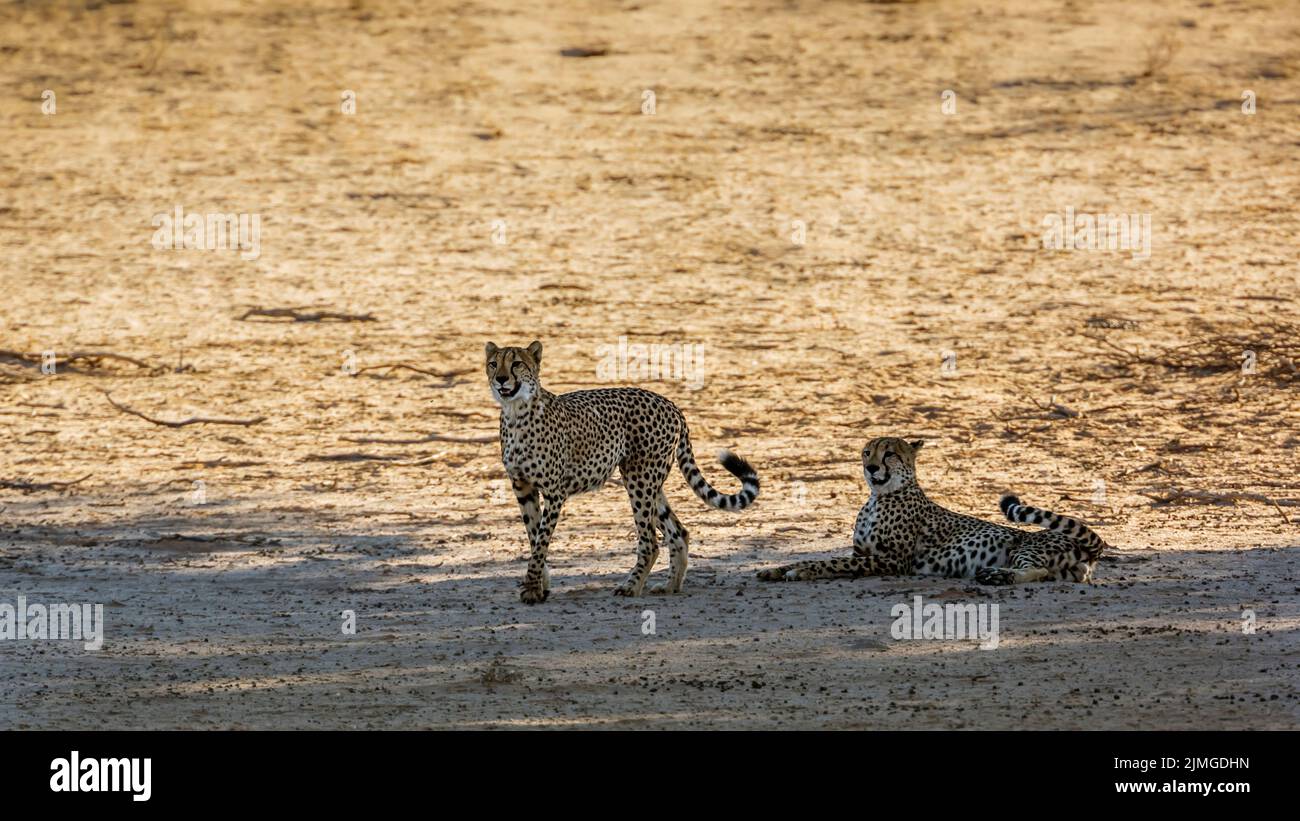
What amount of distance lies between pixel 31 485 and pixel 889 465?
21.4 feet

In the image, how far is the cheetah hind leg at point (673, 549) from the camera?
1066 centimetres

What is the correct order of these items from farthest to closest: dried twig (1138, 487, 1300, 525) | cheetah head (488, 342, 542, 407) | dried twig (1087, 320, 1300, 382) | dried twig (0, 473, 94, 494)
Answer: dried twig (1087, 320, 1300, 382)
dried twig (0, 473, 94, 494)
dried twig (1138, 487, 1300, 525)
cheetah head (488, 342, 542, 407)

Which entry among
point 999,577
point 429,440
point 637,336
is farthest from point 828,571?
point 637,336

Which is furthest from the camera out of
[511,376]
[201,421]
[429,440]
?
[201,421]

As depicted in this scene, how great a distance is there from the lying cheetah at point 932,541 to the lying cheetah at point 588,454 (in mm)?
677

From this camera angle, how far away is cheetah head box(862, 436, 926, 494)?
1089 cm

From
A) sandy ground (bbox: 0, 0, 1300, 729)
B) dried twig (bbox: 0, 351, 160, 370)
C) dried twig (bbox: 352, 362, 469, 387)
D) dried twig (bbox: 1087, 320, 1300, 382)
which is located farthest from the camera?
dried twig (bbox: 0, 351, 160, 370)

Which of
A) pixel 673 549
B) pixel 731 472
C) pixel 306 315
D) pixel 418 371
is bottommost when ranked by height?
pixel 673 549

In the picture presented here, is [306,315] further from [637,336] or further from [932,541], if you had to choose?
[932,541]

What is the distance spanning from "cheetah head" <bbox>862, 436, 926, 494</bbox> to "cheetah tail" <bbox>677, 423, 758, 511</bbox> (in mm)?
679

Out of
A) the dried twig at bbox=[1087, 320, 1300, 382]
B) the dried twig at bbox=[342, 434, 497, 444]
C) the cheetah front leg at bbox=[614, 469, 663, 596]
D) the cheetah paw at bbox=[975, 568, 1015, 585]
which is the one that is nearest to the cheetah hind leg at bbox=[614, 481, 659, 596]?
the cheetah front leg at bbox=[614, 469, 663, 596]

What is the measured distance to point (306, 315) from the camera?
53.9 ft

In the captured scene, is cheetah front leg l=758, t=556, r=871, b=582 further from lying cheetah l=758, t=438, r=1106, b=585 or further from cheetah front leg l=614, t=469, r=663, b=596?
cheetah front leg l=614, t=469, r=663, b=596
